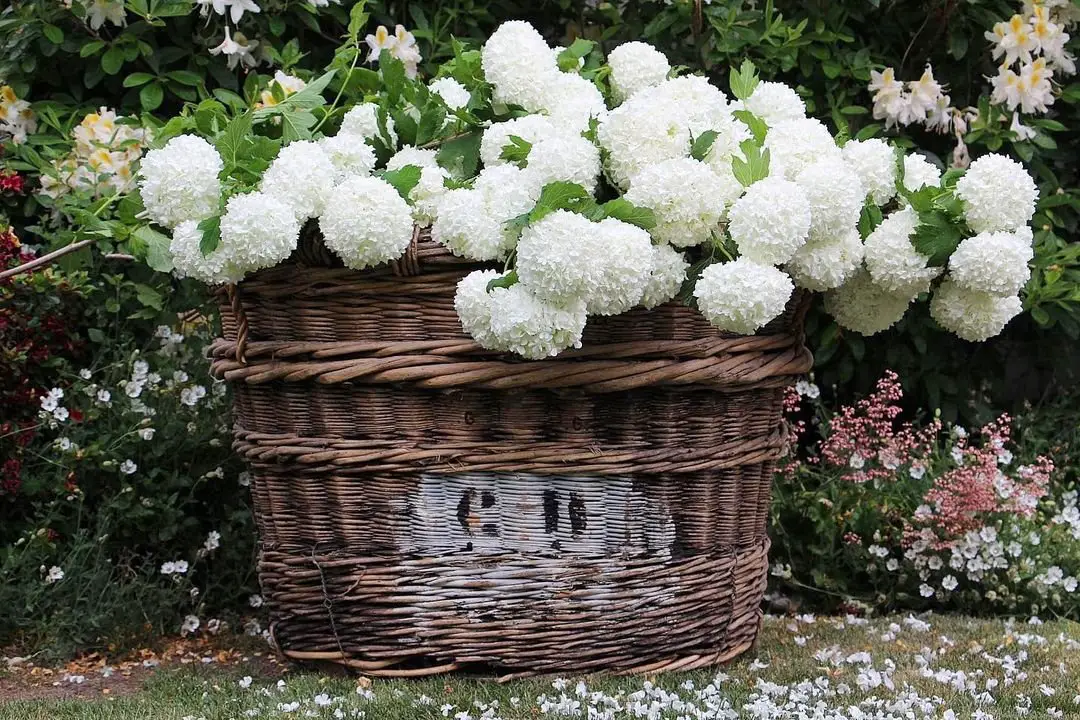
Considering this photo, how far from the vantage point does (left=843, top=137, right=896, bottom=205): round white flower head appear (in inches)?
81.5

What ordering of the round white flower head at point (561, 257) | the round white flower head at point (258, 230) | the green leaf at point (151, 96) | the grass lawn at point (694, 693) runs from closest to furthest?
the round white flower head at point (561, 257) < the round white flower head at point (258, 230) < the grass lawn at point (694, 693) < the green leaf at point (151, 96)

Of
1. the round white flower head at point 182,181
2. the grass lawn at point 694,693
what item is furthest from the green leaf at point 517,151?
the grass lawn at point 694,693

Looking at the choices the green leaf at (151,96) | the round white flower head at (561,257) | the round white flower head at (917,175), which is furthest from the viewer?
the green leaf at (151,96)

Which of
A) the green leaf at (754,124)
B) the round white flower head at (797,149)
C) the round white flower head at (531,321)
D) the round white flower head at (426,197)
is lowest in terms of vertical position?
the round white flower head at (531,321)

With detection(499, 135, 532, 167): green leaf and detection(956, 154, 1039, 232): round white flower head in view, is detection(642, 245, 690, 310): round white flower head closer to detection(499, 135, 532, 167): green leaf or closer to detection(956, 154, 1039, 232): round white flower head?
detection(499, 135, 532, 167): green leaf

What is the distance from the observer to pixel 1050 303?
3.12 metres

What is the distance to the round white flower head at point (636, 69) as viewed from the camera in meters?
2.23

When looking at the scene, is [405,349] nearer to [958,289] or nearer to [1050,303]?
[958,289]

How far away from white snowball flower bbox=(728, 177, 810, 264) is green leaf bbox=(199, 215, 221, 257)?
29.7 inches

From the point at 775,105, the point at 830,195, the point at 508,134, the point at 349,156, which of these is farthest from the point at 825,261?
the point at 349,156

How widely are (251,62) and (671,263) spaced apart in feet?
4.69

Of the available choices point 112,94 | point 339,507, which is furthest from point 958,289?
point 112,94

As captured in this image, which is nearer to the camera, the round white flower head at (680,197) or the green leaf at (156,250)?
the round white flower head at (680,197)

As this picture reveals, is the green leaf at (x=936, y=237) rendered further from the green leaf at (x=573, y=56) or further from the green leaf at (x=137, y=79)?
the green leaf at (x=137, y=79)
